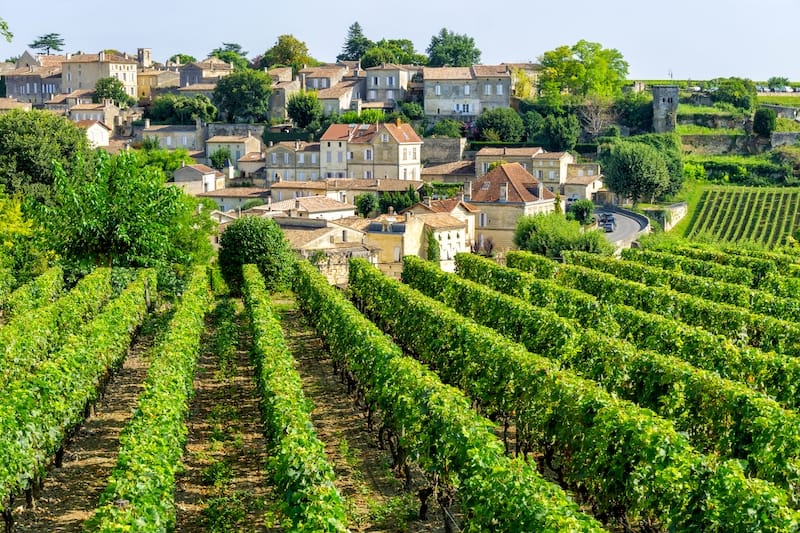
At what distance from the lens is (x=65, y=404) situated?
51.4ft

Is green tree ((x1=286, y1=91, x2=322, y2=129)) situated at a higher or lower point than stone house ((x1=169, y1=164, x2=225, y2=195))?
higher

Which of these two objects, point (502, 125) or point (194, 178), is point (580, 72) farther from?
point (194, 178)

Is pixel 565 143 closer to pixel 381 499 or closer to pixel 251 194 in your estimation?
pixel 251 194

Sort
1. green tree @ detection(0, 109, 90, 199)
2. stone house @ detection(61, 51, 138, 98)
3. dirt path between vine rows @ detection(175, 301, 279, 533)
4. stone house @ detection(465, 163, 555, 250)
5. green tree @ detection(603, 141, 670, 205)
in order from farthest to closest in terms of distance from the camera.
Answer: stone house @ detection(61, 51, 138, 98) < green tree @ detection(603, 141, 670, 205) < stone house @ detection(465, 163, 555, 250) < green tree @ detection(0, 109, 90, 199) < dirt path between vine rows @ detection(175, 301, 279, 533)

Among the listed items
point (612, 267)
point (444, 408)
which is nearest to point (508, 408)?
point (444, 408)

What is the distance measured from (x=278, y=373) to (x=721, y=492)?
7738 millimetres

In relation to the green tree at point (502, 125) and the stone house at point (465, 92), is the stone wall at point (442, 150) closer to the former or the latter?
the green tree at point (502, 125)

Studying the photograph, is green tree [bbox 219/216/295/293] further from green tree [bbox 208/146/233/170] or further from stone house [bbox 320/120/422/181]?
green tree [bbox 208/146/233/170]

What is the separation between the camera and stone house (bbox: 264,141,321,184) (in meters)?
72.8

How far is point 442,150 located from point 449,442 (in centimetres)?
6185

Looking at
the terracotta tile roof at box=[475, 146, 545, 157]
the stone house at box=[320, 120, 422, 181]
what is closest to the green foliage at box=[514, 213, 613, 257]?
the terracotta tile roof at box=[475, 146, 545, 157]

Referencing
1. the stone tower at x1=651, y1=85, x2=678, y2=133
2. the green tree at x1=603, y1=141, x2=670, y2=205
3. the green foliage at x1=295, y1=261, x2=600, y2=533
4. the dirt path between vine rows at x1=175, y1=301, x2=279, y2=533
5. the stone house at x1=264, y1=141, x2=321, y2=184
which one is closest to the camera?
Result: the green foliage at x1=295, y1=261, x2=600, y2=533

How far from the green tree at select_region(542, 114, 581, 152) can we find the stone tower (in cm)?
828

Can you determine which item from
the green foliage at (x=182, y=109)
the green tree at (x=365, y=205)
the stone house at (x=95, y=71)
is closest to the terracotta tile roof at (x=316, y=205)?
the green tree at (x=365, y=205)
